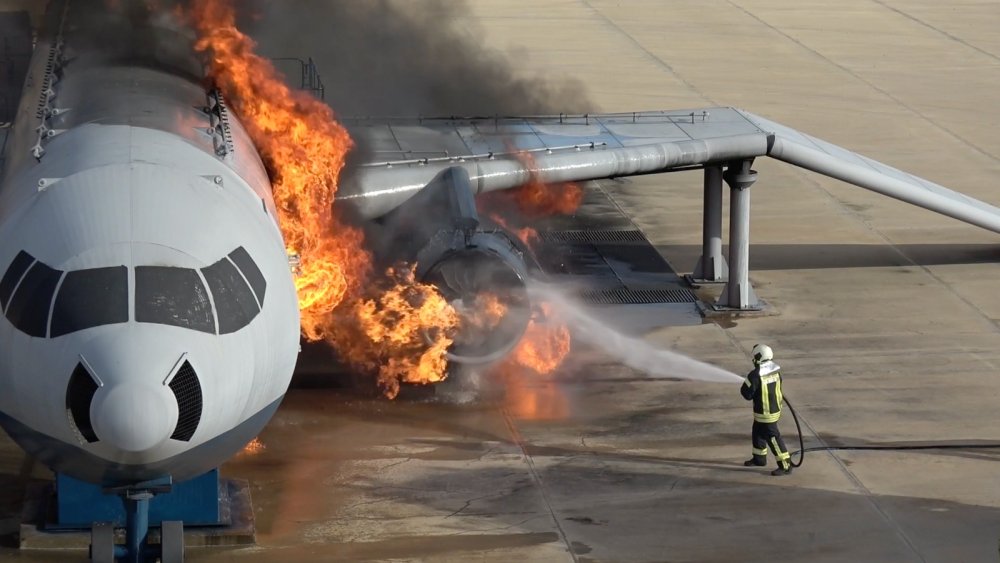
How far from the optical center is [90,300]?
1252 cm

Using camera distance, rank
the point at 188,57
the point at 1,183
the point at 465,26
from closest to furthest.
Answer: the point at 1,183 < the point at 188,57 < the point at 465,26

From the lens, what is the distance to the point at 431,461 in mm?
18891

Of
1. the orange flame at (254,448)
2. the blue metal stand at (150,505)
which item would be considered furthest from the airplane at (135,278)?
the orange flame at (254,448)

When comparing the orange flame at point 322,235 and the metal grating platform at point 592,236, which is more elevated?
the orange flame at point 322,235

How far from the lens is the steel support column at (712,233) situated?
82.4 ft

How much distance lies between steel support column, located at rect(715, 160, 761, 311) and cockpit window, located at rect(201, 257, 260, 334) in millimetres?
11833

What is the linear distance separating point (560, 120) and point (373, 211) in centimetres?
469

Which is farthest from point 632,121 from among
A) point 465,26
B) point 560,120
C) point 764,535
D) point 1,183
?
point 465,26

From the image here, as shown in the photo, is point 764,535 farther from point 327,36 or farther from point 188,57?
point 327,36

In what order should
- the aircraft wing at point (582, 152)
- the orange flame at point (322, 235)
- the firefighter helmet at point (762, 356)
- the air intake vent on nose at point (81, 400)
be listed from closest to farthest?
the air intake vent on nose at point (81, 400) → the orange flame at point (322, 235) → the firefighter helmet at point (762, 356) → the aircraft wing at point (582, 152)

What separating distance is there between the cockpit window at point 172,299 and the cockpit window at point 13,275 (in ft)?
3.24

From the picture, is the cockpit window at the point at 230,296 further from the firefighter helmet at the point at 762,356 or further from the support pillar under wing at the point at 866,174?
the support pillar under wing at the point at 866,174

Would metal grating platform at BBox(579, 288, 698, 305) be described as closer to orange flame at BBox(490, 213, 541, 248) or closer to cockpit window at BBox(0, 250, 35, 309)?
orange flame at BBox(490, 213, 541, 248)

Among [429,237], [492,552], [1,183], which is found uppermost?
[1,183]
